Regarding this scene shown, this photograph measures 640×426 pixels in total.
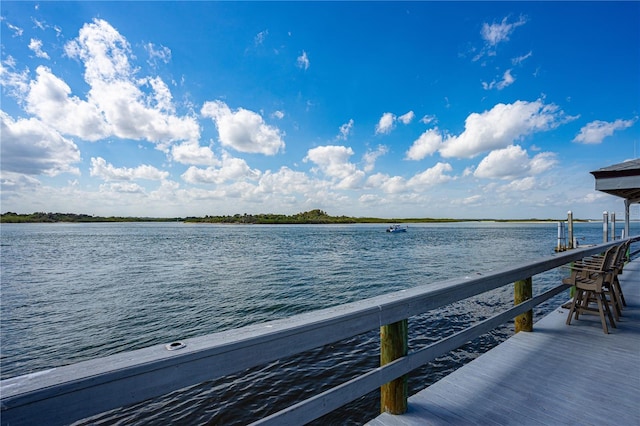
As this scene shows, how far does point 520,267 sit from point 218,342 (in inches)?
148

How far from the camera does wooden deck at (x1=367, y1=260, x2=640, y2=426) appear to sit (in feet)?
8.09

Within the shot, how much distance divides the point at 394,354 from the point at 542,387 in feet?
5.82

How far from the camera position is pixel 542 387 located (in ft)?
9.53

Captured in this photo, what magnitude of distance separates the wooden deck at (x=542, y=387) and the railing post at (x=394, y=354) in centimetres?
8

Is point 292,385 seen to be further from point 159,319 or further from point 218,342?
point 159,319

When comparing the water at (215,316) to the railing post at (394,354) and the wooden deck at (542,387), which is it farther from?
the railing post at (394,354)

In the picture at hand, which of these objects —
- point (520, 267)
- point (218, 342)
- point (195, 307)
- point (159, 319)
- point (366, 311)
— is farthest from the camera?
point (195, 307)

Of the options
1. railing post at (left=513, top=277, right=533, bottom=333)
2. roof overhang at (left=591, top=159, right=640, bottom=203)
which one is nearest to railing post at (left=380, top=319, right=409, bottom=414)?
railing post at (left=513, top=277, right=533, bottom=333)

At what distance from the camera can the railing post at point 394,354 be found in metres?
2.33

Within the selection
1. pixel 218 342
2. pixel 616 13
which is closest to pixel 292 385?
pixel 218 342

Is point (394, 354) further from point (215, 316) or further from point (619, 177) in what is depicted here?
point (215, 316)

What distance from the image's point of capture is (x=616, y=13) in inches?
373

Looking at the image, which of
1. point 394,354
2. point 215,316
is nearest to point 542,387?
point 394,354

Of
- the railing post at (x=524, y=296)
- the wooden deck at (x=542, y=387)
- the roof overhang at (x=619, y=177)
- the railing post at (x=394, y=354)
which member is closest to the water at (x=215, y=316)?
the railing post at (x=524, y=296)
